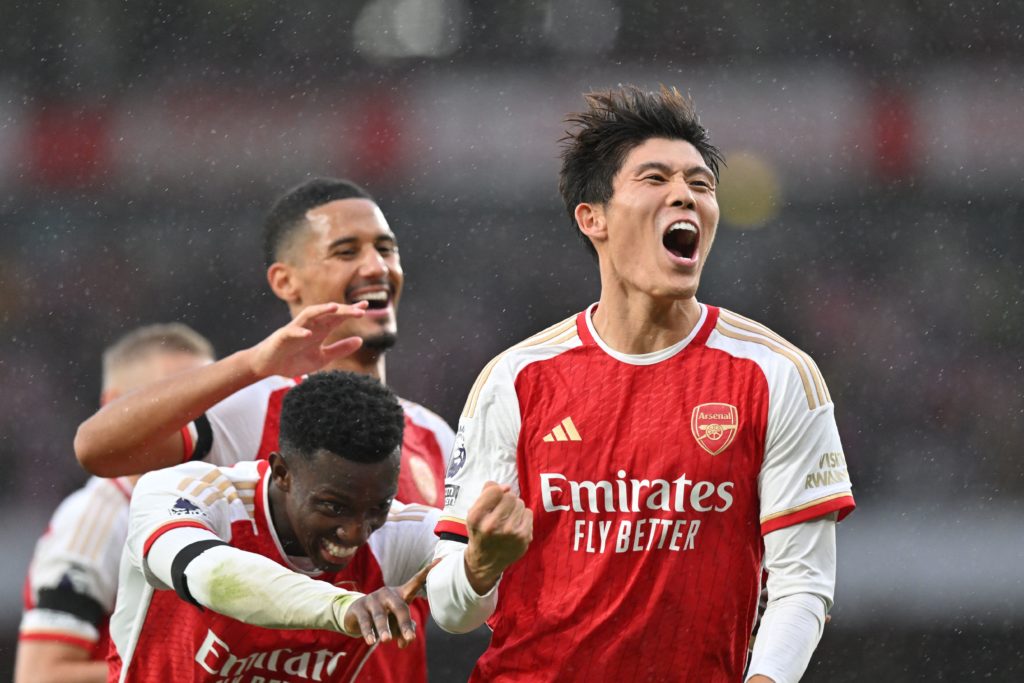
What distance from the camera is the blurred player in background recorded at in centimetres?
372

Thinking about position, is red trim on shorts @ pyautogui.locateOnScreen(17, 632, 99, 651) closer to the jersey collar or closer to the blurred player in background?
the blurred player in background

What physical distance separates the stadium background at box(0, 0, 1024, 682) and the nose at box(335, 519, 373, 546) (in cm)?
611

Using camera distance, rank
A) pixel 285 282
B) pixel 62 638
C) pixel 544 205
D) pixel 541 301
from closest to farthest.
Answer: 1. pixel 62 638
2. pixel 285 282
3. pixel 541 301
4. pixel 544 205

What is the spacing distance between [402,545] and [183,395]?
2.20 ft

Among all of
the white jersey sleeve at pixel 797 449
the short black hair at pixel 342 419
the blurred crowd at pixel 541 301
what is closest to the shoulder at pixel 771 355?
the white jersey sleeve at pixel 797 449

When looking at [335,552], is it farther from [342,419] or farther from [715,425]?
[715,425]

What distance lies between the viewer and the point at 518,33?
12914 millimetres

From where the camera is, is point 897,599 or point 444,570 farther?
point 897,599

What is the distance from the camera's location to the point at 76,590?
14.4ft

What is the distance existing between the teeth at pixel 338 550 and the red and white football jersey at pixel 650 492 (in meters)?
0.29

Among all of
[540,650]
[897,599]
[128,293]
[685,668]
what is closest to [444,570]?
[540,650]

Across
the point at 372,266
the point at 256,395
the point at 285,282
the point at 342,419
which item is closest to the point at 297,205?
the point at 285,282

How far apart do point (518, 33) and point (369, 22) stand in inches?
56.4

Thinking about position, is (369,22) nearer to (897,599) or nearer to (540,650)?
(897,599)
